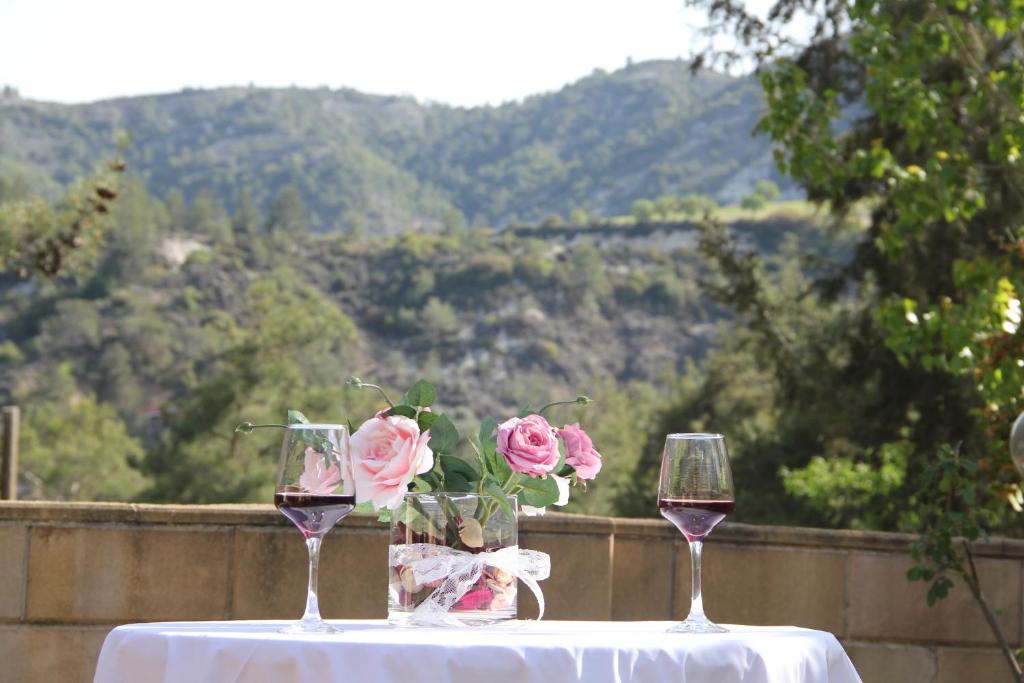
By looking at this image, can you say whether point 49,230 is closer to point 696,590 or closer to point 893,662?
point 893,662

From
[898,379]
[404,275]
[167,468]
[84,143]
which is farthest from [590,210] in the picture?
[898,379]

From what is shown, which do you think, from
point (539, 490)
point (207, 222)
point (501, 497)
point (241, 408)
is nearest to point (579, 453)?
point (539, 490)

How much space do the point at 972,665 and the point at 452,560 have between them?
225cm

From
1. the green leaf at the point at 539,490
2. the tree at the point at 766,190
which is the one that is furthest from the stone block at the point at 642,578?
the tree at the point at 766,190

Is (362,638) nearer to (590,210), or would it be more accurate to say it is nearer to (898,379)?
(898,379)

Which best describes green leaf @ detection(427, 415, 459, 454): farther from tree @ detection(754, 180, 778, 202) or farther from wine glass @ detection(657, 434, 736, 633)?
tree @ detection(754, 180, 778, 202)

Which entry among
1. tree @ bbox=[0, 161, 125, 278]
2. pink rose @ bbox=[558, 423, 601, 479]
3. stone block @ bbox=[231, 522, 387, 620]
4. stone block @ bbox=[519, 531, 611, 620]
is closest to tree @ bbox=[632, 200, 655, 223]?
tree @ bbox=[0, 161, 125, 278]

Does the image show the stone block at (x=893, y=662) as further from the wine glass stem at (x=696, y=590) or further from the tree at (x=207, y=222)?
the tree at (x=207, y=222)

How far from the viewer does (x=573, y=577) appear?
11.6 ft

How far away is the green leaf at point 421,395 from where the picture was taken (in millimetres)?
2115

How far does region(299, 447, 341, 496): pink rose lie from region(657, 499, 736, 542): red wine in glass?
17.9 inches

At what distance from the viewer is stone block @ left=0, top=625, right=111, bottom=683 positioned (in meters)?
3.25

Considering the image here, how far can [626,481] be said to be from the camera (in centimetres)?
3522

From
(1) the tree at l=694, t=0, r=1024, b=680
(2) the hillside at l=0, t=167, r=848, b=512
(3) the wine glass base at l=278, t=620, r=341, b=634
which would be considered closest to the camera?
(3) the wine glass base at l=278, t=620, r=341, b=634
